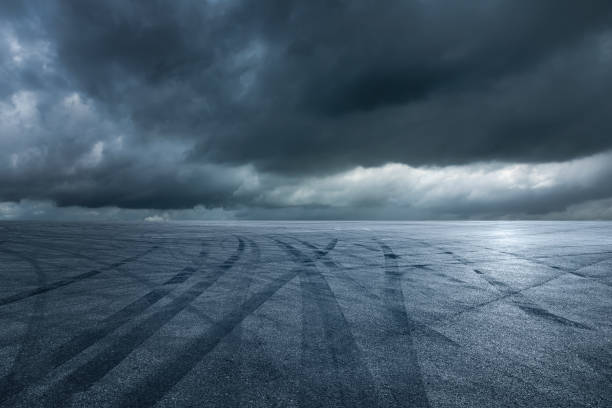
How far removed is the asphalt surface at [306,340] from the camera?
311cm

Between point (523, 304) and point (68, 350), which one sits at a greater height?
point (523, 304)

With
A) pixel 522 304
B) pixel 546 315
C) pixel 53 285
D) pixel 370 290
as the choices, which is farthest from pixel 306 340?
pixel 53 285

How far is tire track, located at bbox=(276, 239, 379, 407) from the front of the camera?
3.02 metres

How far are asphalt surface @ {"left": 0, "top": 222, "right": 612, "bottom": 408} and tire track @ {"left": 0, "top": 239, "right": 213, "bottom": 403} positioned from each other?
2cm

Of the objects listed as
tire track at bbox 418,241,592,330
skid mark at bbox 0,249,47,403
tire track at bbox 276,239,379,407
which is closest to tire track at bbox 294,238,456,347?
tire track at bbox 418,241,592,330

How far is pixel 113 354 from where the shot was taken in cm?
394

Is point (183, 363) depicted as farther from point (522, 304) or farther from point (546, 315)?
point (522, 304)

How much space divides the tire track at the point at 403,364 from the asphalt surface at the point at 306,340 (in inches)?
0.7

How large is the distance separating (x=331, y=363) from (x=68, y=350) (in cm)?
328

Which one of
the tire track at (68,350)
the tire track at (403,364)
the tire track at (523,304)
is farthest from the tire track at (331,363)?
the tire track at (68,350)

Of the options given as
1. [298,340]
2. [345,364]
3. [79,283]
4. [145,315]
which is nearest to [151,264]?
[79,283]

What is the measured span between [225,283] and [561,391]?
21.3 ft

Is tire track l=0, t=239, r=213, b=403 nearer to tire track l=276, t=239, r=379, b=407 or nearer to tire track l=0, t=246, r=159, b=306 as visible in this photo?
tire track l=0, t=246, r=159, b=306

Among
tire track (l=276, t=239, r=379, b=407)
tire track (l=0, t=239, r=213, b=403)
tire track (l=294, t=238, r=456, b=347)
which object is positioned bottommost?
tire track (l=0, t=239, r=213, b=403)
